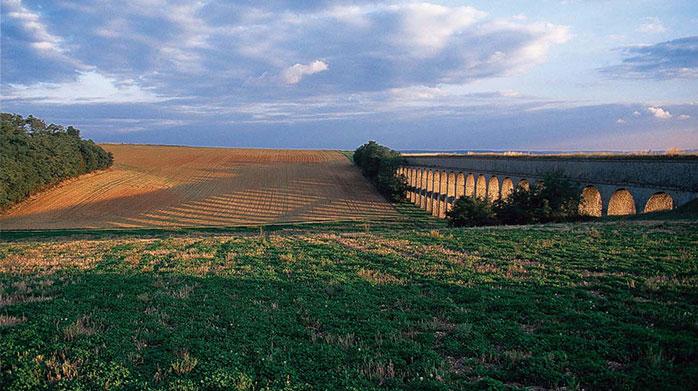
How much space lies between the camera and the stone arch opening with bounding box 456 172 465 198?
166 feet

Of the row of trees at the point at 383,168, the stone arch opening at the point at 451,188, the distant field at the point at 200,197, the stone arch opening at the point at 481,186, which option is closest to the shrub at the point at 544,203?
the stone arch opening at the point at 481,186

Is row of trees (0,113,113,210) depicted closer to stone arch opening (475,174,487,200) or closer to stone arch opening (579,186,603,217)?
stone arch opening (475,174,487,200)

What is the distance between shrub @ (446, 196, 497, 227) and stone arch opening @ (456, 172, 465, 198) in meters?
18.0

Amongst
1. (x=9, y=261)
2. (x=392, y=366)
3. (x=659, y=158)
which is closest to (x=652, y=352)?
(x=392, y=366)

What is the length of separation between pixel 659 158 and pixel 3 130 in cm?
6623

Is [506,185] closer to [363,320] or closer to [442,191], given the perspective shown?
[442,191]

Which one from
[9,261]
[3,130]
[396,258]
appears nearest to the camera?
[396,258]

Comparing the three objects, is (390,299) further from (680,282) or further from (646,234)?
(646,234)

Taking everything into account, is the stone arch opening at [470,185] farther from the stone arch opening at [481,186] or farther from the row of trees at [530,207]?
the row of trees at [530,207]

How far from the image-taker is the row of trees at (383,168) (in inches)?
2579

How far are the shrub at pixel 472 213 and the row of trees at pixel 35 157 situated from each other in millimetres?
45009

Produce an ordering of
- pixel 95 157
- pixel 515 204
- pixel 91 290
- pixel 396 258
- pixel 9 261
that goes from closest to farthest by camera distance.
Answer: pixel 91 290 → pixel 396 258 → pixel 9 261 → pixel 515 204 → pixel 95 157

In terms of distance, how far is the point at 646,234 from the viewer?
16.8 meters

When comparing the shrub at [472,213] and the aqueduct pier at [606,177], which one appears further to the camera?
the shrub at [472,213]
